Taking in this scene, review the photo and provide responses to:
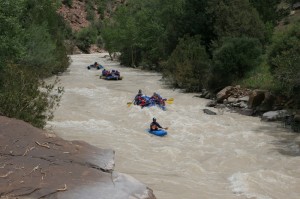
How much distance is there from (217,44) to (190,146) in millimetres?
14291

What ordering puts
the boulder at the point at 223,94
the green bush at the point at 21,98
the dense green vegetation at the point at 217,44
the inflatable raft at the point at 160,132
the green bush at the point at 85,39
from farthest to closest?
the green bush at the point at 85,39 → the boulder at the point at 223,94 → the dense green vegetation at the point at 217,44 → the inflatable raft at the point at 160,132 → the green bush at the point at 21,98

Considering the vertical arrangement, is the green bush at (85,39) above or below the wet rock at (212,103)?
above

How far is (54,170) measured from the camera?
6.31 metres

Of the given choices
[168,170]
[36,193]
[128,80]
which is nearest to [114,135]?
[168,170]

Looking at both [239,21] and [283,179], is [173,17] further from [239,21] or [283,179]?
[283,179]

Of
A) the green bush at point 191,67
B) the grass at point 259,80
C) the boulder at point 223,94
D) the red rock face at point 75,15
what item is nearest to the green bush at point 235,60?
the grass at point 259,80

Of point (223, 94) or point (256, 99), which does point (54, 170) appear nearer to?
point (256, 99)

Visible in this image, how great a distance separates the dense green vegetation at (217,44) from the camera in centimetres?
2122

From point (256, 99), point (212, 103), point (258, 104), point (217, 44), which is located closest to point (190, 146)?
point (258, 104)

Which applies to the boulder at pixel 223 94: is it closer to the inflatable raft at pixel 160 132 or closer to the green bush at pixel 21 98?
the inflatable raft at pixel 160 132

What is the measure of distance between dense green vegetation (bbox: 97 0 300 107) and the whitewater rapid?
2399 millimetres

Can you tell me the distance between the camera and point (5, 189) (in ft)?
18.1

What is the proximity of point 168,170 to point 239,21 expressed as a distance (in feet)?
63.1

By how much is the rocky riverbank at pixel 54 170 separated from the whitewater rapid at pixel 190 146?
6.22ft
